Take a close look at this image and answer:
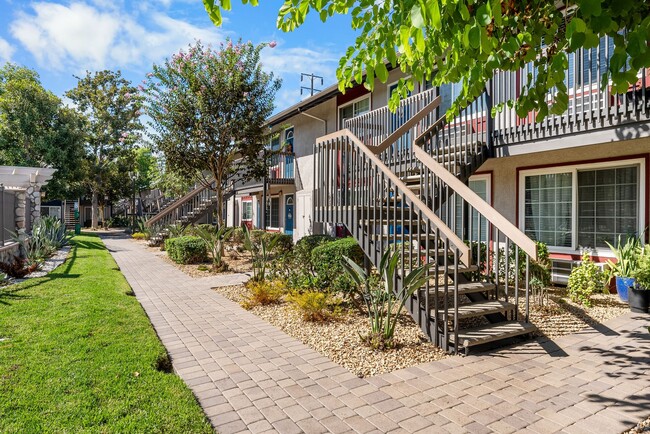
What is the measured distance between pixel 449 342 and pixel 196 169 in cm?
987

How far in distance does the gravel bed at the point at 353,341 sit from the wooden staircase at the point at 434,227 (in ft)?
0.99

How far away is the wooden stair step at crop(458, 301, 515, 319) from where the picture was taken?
15.4 ft

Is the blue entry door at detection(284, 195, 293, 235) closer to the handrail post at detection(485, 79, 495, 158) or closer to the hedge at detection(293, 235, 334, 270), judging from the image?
the hedge at detection(293, 235, 334, 270)

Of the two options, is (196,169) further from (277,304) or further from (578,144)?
(578,144)

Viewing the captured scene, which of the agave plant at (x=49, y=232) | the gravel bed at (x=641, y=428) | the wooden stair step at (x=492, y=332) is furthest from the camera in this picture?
the agave plant at (x=49, y=232)

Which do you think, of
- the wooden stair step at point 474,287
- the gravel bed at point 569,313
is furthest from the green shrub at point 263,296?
the gravel bed at point 569,313

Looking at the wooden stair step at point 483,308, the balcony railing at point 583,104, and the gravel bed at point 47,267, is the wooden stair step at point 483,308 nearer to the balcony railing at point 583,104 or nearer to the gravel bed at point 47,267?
the balcony railing at point 583,104

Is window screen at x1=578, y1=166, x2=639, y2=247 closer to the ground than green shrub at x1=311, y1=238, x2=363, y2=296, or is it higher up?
higher up

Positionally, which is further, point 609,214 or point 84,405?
point 609,214

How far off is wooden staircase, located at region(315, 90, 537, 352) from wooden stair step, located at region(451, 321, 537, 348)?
0.04ft

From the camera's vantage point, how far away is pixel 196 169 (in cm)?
1220

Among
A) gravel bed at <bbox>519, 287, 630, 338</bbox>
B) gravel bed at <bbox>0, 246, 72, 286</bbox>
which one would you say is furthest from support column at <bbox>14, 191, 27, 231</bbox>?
gravel bed at <bbox>519, 287, 630, 338</bbox>

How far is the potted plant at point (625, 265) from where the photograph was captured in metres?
6.50

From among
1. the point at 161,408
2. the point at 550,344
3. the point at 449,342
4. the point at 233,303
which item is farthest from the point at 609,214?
the point at 161,408
